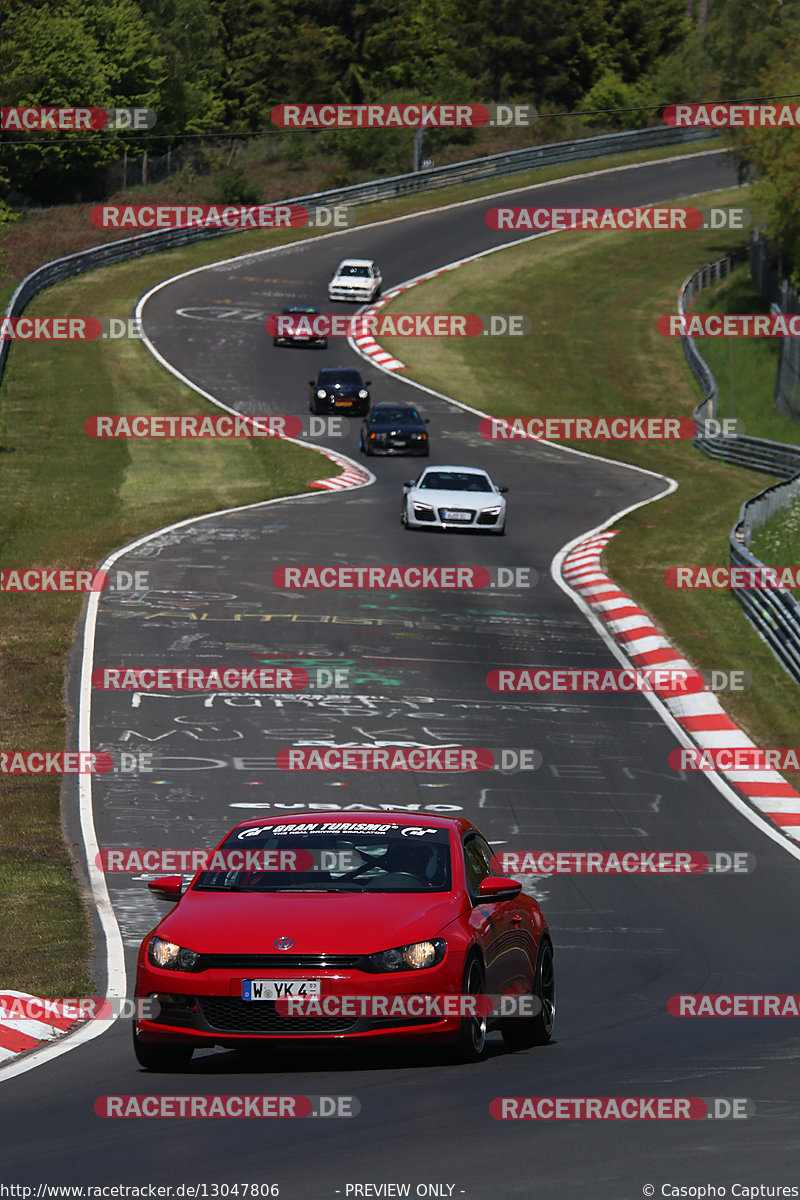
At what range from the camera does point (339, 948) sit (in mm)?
9734

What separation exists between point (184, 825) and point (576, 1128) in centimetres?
1096

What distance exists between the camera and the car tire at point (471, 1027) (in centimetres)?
986

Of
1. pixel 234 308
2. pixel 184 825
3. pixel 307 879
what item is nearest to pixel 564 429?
pixel 234 308

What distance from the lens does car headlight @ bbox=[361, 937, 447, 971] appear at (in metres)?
9.73
